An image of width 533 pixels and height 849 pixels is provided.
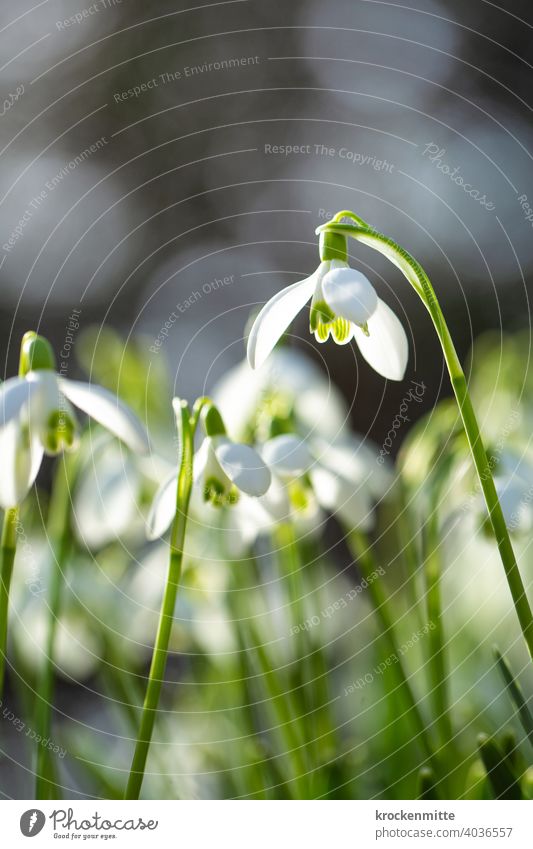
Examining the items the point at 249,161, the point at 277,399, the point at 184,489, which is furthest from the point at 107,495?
the point at 249,161

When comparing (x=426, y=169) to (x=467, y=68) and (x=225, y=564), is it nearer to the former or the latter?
(x=467, y=68)

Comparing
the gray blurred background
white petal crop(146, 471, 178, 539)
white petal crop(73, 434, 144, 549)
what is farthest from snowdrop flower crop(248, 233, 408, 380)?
the gray blurred background

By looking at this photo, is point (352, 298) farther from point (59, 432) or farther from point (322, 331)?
point (59, 432)

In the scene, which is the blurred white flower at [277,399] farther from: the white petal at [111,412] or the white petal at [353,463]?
the white petal at [111,412]

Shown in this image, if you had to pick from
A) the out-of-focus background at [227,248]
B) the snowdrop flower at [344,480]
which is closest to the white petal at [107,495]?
the out-of-focus background at [227,248]

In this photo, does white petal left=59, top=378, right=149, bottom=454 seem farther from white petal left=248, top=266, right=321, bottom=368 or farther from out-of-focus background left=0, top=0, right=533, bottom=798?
out-of-focus background left=0, top=0, right=533, bottom=798

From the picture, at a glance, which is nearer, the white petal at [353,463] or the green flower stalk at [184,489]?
the green flower stalk at [184,489]
